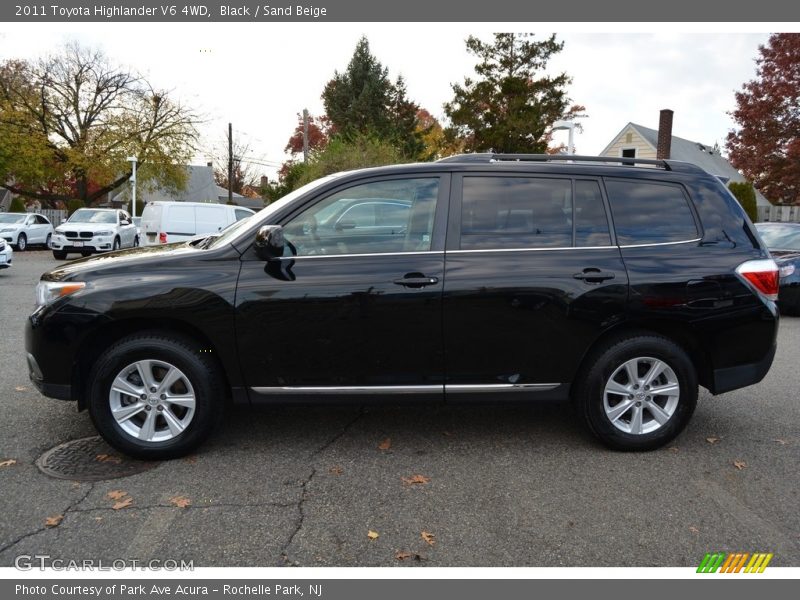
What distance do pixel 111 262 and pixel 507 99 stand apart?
115ft

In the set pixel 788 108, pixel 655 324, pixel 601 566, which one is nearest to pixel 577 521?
pixel 601 566

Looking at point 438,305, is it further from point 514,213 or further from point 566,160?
point 566,160

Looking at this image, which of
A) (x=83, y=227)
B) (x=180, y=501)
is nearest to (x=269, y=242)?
(x=180, y=501)

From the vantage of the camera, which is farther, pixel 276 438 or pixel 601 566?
pixel 276 438

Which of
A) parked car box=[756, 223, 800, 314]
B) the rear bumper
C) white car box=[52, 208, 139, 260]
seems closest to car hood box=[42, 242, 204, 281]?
the rear bumper

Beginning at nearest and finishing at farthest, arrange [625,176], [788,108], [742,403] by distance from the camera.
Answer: [625,176]
[742,403]
[788,108]

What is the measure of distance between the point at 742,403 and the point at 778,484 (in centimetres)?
175

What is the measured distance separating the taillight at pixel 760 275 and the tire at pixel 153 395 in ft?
11.7

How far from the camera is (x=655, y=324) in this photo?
4.30 m

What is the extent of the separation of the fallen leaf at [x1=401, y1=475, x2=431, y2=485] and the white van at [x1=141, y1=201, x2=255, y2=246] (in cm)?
1242

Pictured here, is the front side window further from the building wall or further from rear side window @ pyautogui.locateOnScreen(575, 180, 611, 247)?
the building wall

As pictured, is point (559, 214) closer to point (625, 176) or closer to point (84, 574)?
point (625, 176)

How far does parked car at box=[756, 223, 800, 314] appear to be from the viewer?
412 inches

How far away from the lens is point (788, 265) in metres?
10.4
